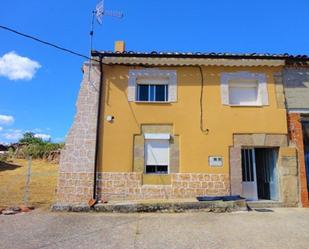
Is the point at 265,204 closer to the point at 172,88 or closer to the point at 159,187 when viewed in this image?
the point at 159,187

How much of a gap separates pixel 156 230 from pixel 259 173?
6835 mm

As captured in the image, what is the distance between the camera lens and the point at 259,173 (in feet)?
41.1

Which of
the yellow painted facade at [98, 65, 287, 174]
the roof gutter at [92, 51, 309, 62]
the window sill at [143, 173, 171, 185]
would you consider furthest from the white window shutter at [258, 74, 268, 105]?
the window sill at [143, 173, 171, 185]

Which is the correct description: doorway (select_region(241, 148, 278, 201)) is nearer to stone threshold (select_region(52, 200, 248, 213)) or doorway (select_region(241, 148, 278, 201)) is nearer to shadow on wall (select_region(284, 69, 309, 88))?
stone threshold (select_region(52, 200, 248, 213))

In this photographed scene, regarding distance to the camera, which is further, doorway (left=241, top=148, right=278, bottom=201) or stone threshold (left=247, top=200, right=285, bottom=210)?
doorway (left=241, top=148, right=278, bottom=201)

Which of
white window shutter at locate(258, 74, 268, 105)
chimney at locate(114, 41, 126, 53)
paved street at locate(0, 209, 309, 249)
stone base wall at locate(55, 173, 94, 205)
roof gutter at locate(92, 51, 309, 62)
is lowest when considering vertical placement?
paved street at locate(0, 209, 309, 249)

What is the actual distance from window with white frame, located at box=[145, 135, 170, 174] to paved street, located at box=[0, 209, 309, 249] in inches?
90.3

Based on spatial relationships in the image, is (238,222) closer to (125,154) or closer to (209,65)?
(125,154)

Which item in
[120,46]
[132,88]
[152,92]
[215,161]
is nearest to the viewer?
[215,161]

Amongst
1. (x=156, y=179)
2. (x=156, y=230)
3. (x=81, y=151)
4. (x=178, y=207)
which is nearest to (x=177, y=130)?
(x=156, y=179)

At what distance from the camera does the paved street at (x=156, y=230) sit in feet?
20.8

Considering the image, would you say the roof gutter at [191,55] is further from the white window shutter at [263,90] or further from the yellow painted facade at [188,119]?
the white window shutter at [263,90]

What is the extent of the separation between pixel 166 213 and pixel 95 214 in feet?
7.86

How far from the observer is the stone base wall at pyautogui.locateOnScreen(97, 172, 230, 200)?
1097 cm
